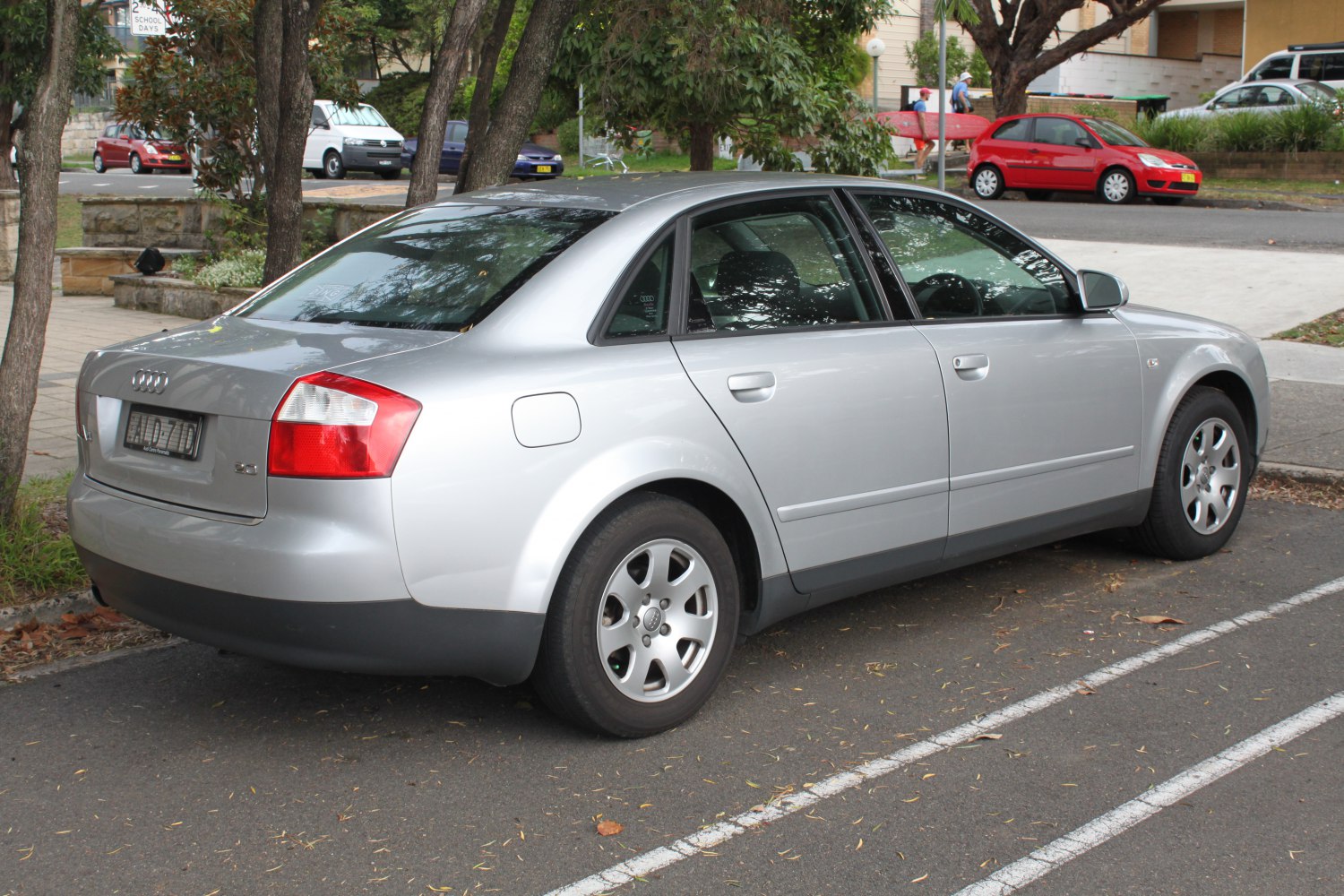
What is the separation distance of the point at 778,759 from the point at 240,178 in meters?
13.0

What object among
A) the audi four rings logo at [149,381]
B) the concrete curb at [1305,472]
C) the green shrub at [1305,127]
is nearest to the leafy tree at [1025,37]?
the green shrub at [1305,127]

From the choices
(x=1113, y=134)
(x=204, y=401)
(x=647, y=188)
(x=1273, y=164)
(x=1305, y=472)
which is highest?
(x=1113, y=134)

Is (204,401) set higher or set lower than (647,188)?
lower

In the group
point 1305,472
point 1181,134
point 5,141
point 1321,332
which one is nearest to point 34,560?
point 1305,472

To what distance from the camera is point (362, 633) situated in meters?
3.72

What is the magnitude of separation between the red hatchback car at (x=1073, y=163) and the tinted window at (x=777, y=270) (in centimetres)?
1940

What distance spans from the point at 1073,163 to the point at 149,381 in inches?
850

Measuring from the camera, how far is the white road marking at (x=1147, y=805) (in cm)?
335

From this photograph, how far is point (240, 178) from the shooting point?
15453mm

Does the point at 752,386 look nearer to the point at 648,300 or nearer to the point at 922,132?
the point at 648,300

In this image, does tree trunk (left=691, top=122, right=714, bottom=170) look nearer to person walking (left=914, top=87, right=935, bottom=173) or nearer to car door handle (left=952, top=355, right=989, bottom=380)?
car door handle (left=952, top=355, right=989, bottom=380)

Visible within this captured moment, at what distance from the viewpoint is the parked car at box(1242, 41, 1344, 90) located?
32594mm

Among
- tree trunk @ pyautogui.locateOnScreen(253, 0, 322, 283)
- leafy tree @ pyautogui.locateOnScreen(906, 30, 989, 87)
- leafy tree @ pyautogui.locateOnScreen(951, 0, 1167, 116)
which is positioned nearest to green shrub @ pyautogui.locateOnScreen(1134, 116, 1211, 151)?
leafy tree @ pyautogui.locateOnScreen(951, 0, 1167, 116)

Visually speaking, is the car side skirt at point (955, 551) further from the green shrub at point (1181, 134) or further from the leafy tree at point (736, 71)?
the green shrub at point (1181, 134)
